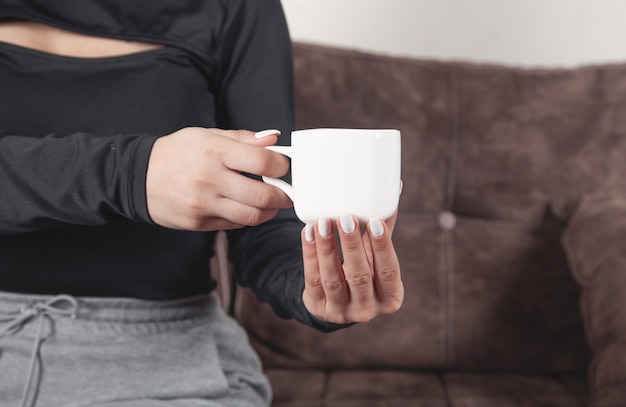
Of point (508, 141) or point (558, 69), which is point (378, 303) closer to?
point (508, 141)

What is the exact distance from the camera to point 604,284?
3.52ft

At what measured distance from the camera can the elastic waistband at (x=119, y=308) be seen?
2.53 feet

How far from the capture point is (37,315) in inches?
30.2

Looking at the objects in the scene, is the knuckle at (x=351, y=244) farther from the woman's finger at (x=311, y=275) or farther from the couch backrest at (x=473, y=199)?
the couch backrest at (x=473, y=199)

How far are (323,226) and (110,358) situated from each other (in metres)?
0.38

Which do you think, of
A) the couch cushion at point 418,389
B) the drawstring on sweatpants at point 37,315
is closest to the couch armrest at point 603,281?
the couch cushion at point 418,389

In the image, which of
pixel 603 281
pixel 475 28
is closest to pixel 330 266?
pixel 603 281

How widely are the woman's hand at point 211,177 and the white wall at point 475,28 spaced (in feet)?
3.72

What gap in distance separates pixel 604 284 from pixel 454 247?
12.0 inches

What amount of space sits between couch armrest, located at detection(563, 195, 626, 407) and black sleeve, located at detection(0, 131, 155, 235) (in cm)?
74

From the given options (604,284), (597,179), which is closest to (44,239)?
(604,284)

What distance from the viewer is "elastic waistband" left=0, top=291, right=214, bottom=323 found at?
0.77 metres

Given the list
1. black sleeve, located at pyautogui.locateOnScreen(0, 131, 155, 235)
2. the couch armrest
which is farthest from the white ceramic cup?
the couch armrest

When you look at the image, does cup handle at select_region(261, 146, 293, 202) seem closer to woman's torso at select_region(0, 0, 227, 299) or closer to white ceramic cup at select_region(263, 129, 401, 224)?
white ceramic cup at select_region(263, 129, 401, 224)
